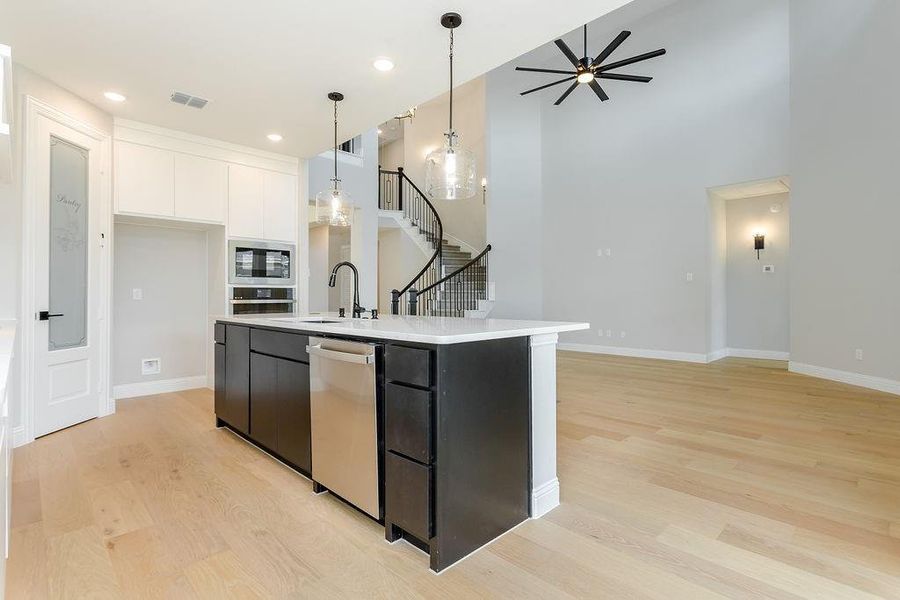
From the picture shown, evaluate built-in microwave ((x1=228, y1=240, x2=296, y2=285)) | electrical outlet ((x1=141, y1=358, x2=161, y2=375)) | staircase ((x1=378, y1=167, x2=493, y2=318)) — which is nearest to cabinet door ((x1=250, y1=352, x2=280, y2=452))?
built-in microwave ((x1=228, y1=240, x2=296, y2=285))

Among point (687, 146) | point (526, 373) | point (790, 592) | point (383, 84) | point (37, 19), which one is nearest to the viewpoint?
point (790, 592)

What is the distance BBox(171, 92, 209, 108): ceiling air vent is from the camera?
3604mm

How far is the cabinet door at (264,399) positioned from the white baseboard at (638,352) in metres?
5.93

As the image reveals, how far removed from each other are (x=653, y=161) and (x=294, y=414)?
21.5 ft

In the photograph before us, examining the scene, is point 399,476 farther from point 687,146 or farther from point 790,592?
point 687,146

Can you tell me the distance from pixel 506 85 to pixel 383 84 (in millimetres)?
5329

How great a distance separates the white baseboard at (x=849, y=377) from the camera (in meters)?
4.57

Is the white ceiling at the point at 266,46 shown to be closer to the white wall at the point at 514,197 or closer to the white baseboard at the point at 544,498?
the white baseboard at the point at 544,498

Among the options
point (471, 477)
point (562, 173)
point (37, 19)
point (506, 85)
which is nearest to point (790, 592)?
point (471, 477)

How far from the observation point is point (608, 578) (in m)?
1.65

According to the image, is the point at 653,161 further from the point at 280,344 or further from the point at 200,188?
the point at 280,344

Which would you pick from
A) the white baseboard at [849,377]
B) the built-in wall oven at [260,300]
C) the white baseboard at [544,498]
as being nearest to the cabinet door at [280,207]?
the built-in wall oven at [260,300]

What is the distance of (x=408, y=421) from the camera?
1776 millimetres

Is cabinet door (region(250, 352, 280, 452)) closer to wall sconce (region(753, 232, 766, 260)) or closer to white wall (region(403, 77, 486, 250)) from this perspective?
white wall (region(403, 77, 486, 250))
